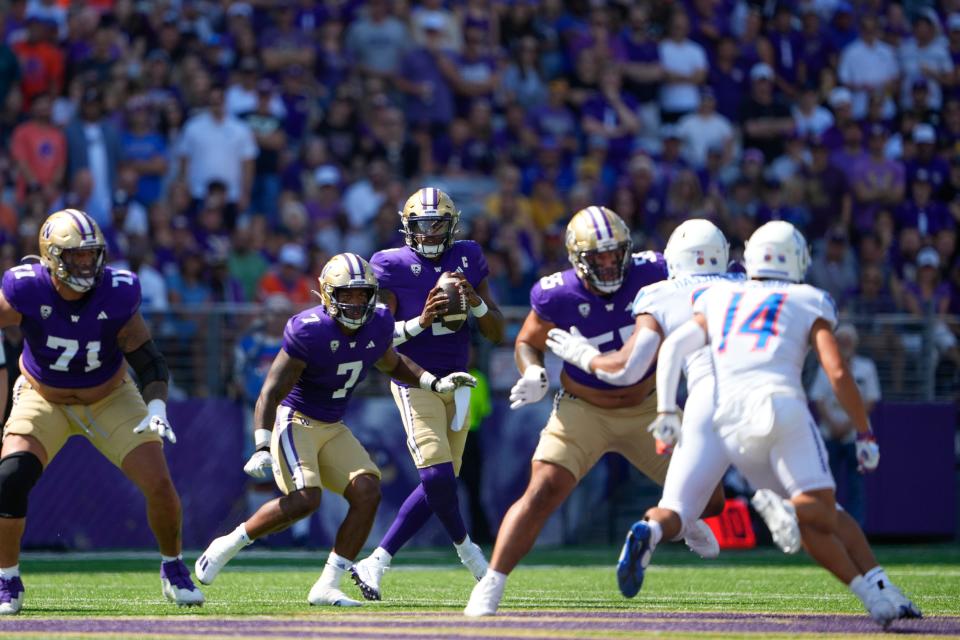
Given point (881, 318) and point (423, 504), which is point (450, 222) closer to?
point (423, 504)

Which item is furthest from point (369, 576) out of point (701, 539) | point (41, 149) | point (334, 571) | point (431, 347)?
point (41, 149)

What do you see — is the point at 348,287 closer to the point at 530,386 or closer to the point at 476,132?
the point at 530,386

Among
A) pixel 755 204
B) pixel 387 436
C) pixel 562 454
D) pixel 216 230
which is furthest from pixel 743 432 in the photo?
pixel 755 204

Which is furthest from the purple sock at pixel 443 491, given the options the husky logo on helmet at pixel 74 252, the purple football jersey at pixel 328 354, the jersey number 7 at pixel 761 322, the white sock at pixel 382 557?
the jersey number 7 at pixel 761 322

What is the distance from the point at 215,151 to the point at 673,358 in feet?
27.9

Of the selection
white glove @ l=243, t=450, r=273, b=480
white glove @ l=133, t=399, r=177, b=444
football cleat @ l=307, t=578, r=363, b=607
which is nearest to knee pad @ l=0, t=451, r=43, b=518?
white glove @ l=133, t=399, r=177, b=444

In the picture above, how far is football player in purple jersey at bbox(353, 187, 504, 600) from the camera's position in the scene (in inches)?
342

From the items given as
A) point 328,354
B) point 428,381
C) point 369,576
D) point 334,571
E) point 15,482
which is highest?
point 328,354

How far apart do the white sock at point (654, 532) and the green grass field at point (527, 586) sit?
17.3 inches

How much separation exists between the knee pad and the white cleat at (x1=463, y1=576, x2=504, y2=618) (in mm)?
2182

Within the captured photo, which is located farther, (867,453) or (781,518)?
(867,453)

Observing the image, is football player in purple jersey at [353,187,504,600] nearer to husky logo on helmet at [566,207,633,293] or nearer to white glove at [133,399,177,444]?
husky logo on helmet at [566,207,633,293]

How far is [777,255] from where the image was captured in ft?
23.5

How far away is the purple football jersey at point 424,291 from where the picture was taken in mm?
9078
